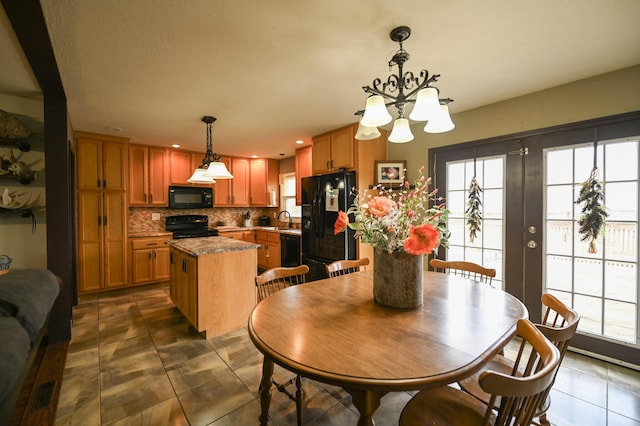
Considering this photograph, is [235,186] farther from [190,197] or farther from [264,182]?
[190,197]

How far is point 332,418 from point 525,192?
8.32 ft

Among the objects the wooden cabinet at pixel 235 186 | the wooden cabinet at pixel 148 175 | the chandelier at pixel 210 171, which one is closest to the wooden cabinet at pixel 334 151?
the chandelier at pixel 210 171

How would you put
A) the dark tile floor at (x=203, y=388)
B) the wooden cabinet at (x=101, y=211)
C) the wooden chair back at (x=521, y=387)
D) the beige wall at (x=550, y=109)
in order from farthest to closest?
the wooden cabinet at (x=101, y=211) → the beige wall at (x=550, y=109) → the dark tile floor at (x=203, y=388) → the wooden chair back at (x=521, y=387)

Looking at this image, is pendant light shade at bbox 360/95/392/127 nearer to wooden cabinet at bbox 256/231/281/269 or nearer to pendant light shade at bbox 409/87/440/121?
pendant light shade at bbox 409/87/440/121

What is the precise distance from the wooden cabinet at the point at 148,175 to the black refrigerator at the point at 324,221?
2426mm

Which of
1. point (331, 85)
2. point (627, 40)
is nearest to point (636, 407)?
point (627, 40)

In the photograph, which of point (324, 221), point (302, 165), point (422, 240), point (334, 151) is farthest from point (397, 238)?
point (302, 165)

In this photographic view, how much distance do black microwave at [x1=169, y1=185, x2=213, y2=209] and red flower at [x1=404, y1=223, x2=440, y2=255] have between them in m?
4.50

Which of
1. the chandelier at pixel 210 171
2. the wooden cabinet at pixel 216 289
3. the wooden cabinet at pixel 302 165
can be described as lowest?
the wooden cabinet at pixel 216 289

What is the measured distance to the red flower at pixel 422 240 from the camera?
117 cm

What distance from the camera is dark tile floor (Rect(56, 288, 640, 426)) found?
1.66 m

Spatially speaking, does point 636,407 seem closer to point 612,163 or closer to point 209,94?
point 612,163

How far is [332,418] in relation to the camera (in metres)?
1.65

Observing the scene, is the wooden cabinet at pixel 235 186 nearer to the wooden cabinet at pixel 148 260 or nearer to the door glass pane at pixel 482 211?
the wooden cabinet at pixel 148 260
